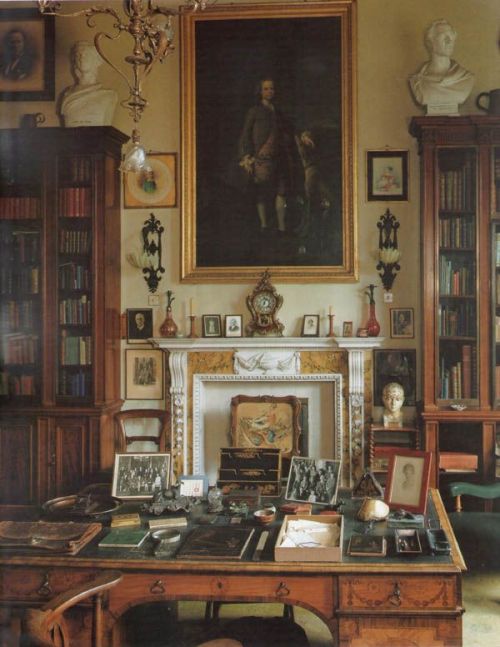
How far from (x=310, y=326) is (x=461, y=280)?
1.19 metres

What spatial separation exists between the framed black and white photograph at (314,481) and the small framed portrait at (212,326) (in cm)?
224

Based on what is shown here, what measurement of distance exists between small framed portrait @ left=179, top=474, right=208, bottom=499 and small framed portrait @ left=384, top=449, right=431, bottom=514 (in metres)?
0.92

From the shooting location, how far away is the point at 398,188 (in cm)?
553

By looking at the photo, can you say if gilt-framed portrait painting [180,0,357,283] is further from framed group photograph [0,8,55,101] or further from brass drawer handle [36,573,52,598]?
brass drawer handle [36,573,52,598]

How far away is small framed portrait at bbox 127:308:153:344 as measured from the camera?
5711 millimetres

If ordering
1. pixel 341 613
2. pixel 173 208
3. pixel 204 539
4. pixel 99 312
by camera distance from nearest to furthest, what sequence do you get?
pixel 341 613 → pixel 204 539 → pixel 99 312 → pixel 173 208

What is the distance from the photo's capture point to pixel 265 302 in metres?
5.57

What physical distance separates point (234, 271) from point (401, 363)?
1.50m

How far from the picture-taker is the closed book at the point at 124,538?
287cm

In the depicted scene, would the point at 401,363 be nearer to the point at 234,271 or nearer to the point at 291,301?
the point at 291,301

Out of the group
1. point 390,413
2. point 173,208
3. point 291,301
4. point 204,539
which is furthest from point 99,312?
point 204,539

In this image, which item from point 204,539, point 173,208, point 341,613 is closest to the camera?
point 341,613

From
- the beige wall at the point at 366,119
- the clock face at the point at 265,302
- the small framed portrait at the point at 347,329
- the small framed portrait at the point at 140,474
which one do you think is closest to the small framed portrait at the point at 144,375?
the beige wall at the point at 366,119

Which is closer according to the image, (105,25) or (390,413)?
(390,413)
